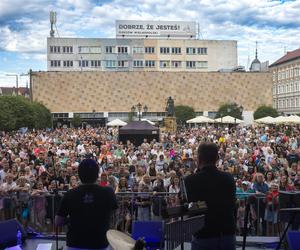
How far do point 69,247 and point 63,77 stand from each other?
83.9 metres

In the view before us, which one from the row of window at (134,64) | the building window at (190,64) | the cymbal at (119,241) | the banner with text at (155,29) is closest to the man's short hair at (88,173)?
the cymbal at (119,241)

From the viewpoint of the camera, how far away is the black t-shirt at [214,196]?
4.22 m

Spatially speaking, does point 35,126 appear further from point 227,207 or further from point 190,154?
point 227,207

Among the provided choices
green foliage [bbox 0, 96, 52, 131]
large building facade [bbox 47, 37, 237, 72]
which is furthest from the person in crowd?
large building facade [bbox 47, 37, 237, 72]

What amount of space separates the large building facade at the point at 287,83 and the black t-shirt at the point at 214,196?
93.6 meters

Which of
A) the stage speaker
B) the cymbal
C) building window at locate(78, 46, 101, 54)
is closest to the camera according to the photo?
the cymbal

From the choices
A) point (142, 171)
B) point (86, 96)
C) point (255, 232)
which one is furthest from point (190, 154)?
point (86, 96)

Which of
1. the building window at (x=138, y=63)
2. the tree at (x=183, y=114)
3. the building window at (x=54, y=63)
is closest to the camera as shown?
the tree at (x=183, y=114)

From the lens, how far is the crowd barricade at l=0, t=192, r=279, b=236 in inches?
386

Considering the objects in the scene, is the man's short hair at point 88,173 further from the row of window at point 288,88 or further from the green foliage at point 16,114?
the row of window at point 288,88

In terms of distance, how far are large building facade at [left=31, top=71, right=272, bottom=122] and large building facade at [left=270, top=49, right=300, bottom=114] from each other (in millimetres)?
7411

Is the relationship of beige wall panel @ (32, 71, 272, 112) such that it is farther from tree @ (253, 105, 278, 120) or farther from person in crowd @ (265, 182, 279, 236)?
person in crowd @ (265, 182, 279, 236)

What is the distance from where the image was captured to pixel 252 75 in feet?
298

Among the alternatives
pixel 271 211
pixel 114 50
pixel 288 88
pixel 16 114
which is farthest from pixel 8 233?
pixel 288 88
